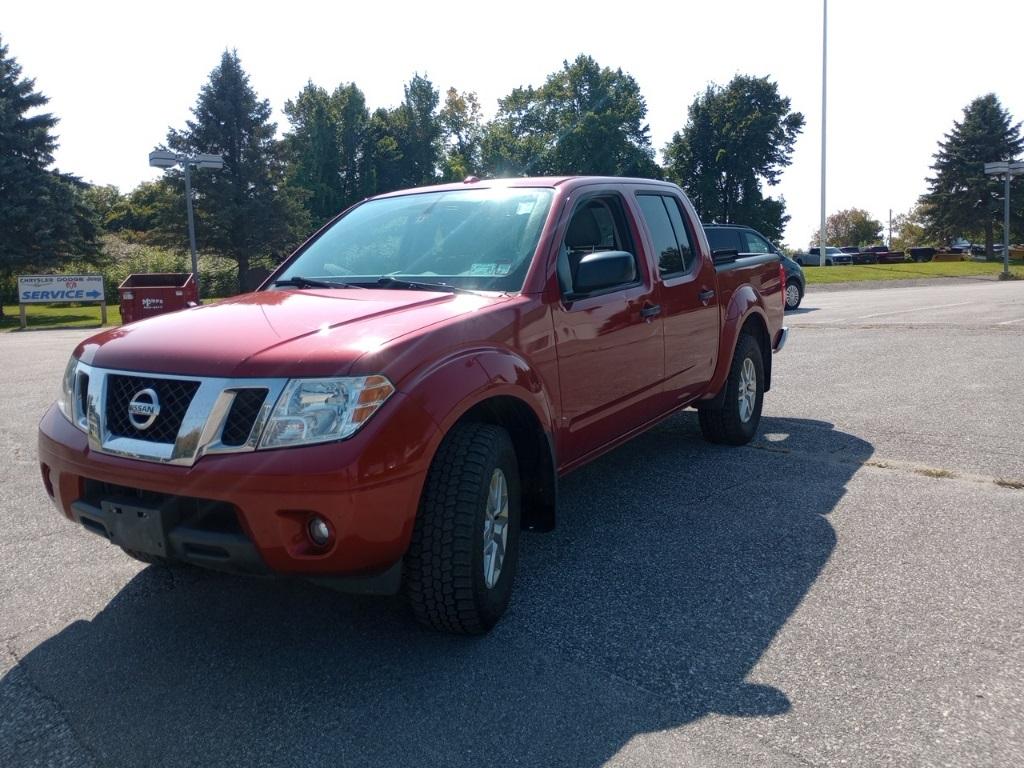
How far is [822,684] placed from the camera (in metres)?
3.06

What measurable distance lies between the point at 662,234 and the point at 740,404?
1.59 m

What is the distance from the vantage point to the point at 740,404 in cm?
645

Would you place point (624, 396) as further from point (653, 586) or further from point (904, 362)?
point (904, 362)

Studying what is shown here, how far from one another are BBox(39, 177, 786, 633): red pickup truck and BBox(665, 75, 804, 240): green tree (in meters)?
65.5

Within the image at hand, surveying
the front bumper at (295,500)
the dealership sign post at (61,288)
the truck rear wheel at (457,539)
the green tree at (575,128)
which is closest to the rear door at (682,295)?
the truck rear wheel at (457,539)

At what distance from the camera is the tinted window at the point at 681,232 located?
18.9 feet

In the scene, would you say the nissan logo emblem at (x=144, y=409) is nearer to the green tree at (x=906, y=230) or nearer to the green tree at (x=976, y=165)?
the green tree at (x=976, y=165)

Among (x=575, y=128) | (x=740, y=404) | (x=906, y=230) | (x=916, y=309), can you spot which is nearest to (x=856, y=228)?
(x=906, y=230)

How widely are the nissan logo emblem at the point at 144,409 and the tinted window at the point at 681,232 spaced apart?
3575 mm

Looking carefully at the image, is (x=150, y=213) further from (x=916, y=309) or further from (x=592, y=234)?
(x=592, y=234)

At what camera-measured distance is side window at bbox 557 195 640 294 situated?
429 centimetres

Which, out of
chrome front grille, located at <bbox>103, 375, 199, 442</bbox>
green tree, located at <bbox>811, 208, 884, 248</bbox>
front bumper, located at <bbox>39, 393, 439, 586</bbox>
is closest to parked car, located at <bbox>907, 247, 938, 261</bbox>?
green tree, located at <bbox>811, 208, 884, 248</bbox>

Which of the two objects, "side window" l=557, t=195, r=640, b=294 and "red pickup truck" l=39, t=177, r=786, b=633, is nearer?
"red pickup truck" l=39, t=177, r=786, b=633

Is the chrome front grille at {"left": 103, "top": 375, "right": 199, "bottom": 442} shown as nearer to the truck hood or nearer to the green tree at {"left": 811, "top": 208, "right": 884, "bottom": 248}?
the truck hood
